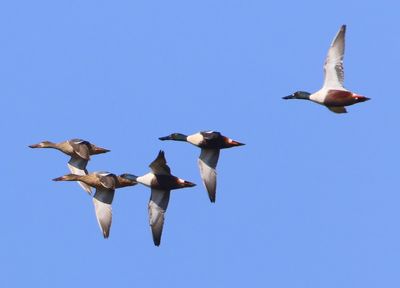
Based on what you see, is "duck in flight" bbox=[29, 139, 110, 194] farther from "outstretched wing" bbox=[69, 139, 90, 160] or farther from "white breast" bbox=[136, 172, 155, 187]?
"white breast" bbox=[136, 172, 155, 187]

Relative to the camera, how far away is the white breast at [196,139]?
6281 cm

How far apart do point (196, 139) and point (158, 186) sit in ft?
8.21

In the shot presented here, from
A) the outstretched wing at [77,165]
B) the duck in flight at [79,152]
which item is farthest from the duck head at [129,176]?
the outstretched wing at [77,165]

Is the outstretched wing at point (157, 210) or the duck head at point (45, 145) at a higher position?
the duck head at point (45, 145)

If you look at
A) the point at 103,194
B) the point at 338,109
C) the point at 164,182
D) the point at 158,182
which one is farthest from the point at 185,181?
the point at 338,109

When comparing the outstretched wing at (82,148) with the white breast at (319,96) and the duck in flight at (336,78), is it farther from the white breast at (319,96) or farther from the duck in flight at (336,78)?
the duck in flight at (336,78)

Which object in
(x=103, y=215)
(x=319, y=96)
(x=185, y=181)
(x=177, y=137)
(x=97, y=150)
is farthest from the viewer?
(x=97, y=150)

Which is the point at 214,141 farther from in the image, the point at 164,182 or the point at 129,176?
the point at 129,176

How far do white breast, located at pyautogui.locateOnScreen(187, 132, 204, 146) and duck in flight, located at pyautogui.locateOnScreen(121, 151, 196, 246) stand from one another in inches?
79.9

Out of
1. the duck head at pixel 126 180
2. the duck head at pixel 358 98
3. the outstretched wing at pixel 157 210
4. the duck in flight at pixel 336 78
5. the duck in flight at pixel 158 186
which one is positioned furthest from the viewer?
the duck head at pixel 126 180

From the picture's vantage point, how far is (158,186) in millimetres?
61656

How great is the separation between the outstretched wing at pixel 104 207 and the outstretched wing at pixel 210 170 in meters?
3.29

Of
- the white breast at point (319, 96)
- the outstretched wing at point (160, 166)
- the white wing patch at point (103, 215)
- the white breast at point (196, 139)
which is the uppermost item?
the white breast at point (319, 96)

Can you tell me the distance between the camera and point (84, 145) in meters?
65.2
